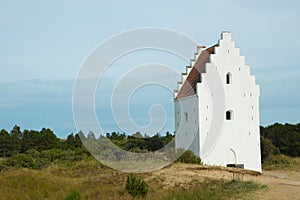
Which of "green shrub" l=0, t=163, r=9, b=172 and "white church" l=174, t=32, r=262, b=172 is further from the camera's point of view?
"white church" l=174, t=32, r=262, b=172

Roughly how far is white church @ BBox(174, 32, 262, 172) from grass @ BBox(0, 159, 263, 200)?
8.88m

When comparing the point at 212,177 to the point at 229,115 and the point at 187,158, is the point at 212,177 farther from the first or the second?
the point at 229,115

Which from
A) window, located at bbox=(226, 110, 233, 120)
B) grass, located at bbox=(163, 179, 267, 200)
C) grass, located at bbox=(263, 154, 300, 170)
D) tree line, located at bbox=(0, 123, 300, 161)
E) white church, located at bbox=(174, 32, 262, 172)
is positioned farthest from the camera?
tree line, located at bbox=(0, 123, 300, 161)

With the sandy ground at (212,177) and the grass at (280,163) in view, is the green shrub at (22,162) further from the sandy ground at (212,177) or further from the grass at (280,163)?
the grass at (280,163)

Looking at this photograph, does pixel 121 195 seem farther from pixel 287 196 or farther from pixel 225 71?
pixel 225 71

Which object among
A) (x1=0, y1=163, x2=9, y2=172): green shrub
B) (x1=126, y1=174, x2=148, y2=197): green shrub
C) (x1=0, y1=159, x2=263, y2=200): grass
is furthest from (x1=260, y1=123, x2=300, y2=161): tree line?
(x1=126, y1=174, x2=148, y2=197): green shrub

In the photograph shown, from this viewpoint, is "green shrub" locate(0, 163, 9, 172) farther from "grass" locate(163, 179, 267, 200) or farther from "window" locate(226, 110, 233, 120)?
"grass" locate(163, 179, 267, 200)

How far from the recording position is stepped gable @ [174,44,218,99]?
95.5 ft

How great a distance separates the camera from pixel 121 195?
15.1 m

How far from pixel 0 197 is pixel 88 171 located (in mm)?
7291

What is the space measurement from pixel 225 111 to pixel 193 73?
178 inches

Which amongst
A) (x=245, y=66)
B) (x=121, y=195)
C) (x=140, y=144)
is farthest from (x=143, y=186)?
(x=140, y=144)

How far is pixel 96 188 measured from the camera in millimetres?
16453

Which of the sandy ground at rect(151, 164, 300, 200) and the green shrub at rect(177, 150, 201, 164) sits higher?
the green shrub at rect(177, 150, 201, 164)
